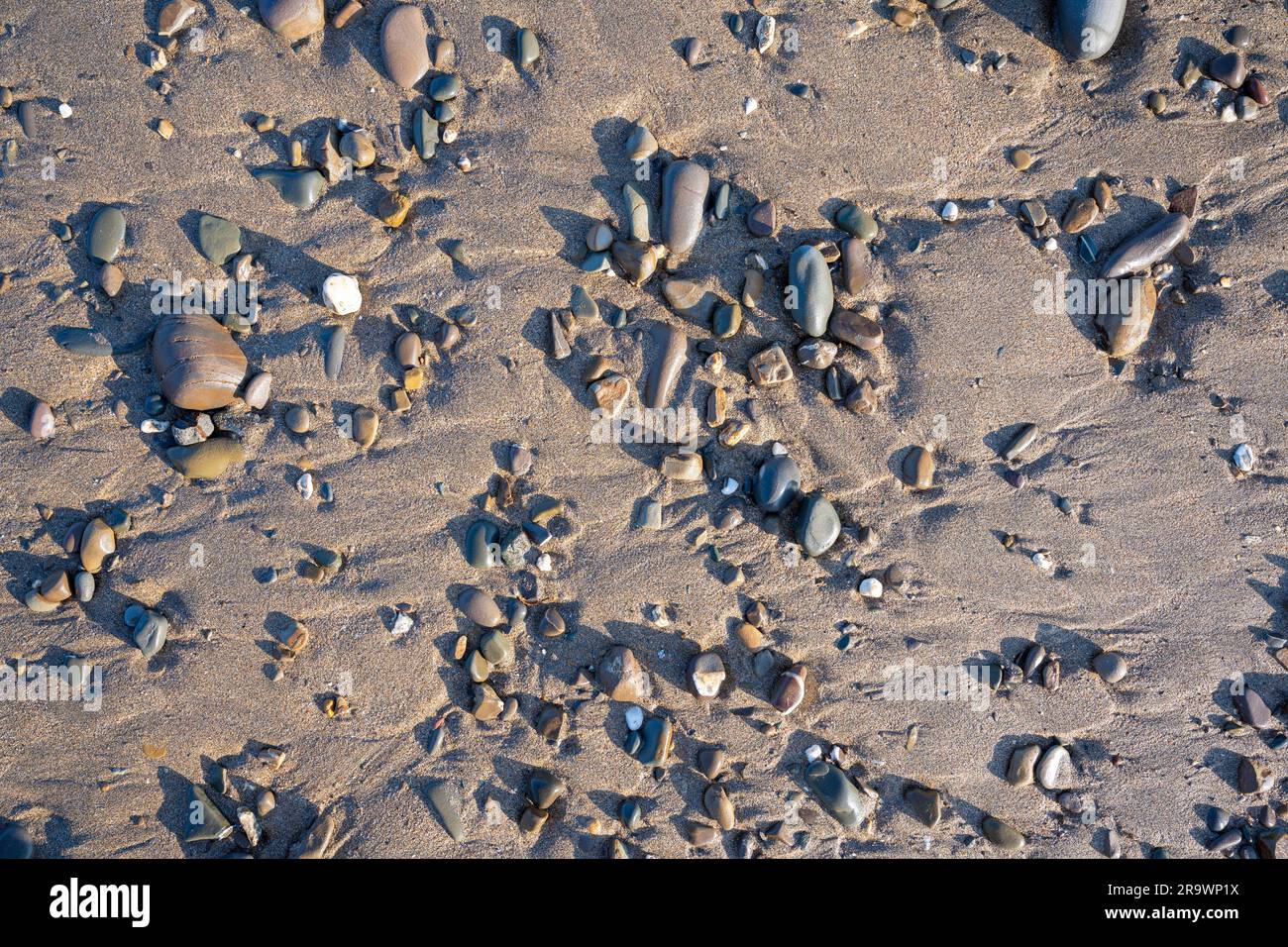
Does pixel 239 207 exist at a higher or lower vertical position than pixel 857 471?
higher

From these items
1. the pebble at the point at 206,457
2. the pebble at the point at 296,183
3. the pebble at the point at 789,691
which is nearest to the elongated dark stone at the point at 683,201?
the pebble at the point at 296,183

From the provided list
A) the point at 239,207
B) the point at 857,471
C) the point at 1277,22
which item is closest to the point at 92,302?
the point at 239,207

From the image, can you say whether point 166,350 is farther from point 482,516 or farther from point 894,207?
point 894,207

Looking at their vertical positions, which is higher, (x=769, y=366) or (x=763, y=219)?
(x=763, y=219)

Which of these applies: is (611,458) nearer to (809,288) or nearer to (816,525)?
(816,525)

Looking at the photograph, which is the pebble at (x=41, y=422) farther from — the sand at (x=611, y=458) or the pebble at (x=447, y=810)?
the pebble at (x=447, y=810)

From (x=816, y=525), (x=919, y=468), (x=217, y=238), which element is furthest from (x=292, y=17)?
(x=919, y=468)

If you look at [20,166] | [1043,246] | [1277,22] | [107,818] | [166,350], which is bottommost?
[107,818]
